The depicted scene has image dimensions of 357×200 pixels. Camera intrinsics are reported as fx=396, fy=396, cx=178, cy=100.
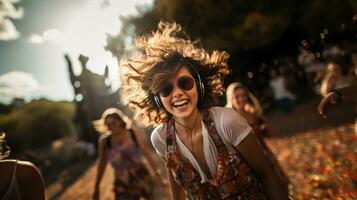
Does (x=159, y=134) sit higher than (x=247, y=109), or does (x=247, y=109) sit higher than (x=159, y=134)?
(x=159, y=134)

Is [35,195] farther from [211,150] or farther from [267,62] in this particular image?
[267,62]

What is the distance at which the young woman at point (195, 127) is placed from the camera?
262 cm

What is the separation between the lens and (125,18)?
24.3 m

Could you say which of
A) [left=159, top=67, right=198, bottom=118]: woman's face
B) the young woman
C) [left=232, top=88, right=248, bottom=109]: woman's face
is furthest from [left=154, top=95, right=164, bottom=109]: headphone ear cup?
[left=232, top=88, right=248, bottom=109]: woman's face

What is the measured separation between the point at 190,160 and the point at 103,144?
3276 mm

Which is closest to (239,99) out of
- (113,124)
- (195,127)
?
(113,124)

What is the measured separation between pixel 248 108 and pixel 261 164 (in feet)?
12.5

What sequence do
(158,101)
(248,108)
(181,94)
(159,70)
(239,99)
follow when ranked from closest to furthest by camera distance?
(181,94)
(159,70)
(158,101)
(239,99)
(248,108)

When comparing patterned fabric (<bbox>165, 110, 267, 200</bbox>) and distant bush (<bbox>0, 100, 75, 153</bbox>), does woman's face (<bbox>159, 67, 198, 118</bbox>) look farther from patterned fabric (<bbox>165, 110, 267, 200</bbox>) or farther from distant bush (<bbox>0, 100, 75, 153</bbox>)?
distant bush (<bbox>0, 100, 75, 153</bbox>)

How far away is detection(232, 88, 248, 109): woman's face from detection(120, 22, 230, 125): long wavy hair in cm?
274

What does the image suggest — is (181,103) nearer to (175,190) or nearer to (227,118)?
(227,118)

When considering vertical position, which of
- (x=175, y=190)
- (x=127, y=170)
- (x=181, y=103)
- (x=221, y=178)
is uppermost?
(x=181, y=103)

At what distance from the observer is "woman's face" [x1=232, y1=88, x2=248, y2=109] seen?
20.3ft

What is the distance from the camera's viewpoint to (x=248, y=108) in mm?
6387
